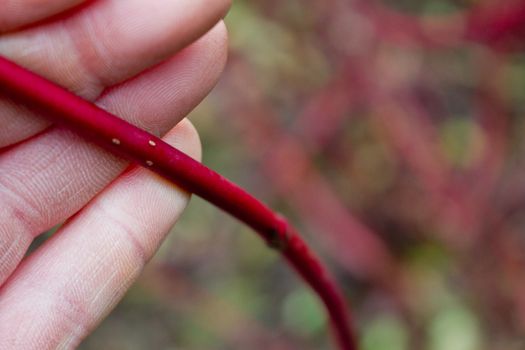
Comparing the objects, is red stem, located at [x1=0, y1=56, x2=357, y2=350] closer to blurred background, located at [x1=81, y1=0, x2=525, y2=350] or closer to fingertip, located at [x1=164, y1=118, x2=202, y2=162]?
fingertip, located at [x1=164, y1=118, x2=202, y2=162]

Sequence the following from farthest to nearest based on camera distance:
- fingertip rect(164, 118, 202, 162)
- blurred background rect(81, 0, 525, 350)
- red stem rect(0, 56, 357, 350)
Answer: blurred background rect(81, 0, 525, 350)
fingertip rect(164, 118, 202, 162)
red stem rect(0, 56, 357, 350)

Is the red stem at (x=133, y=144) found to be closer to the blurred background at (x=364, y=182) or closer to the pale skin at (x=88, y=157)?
the pale skin at (x=88, y=157)

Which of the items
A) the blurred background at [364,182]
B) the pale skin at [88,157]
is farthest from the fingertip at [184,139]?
the blurred background at [364,182]

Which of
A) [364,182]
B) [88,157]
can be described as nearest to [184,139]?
[88,157]

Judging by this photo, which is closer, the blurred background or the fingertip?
the fingertip

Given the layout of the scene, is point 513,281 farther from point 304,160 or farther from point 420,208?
point 304,160

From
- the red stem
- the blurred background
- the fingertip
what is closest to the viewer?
the red stem

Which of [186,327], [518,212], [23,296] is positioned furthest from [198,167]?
[518,212]

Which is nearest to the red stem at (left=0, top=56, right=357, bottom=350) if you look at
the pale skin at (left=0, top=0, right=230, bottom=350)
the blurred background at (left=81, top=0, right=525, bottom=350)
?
the pale skin at (left=0, top=0, right=230, bottom=350)
